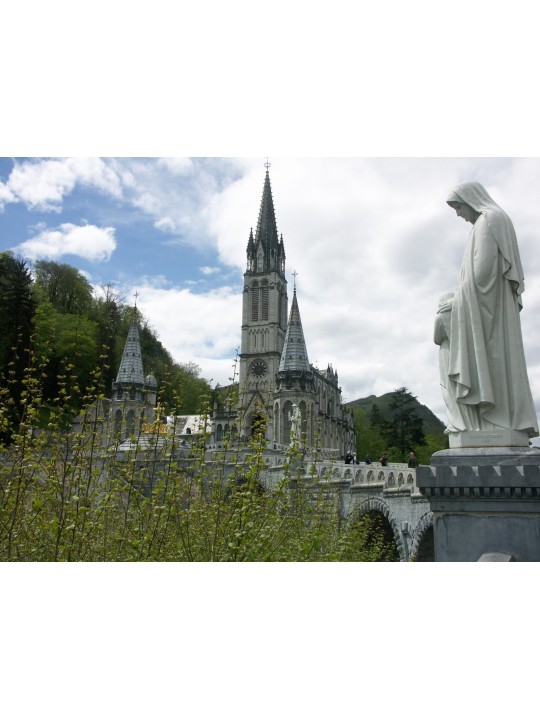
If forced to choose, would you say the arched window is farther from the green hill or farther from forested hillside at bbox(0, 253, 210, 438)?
the green hill

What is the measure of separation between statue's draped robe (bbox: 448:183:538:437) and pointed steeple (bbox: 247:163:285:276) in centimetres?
6389

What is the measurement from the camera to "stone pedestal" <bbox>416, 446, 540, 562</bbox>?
336cm

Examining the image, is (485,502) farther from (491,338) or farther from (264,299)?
(264,299)

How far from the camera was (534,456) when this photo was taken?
344 centimetres

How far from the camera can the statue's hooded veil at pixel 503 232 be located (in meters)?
3.74

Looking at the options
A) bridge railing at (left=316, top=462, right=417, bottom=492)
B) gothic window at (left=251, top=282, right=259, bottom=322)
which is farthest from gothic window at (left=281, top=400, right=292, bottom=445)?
bridge railing at (left=316, top=462, right=417, bottom=492)

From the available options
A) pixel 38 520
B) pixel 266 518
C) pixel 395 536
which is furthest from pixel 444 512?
pixel 395 536

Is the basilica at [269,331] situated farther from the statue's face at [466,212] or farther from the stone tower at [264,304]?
the statue's face at [466,212]

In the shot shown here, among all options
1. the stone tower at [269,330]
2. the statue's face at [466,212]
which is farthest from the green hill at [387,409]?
the statue's face at [466,212]

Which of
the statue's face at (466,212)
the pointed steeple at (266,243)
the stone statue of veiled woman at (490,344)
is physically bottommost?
the stone statue of veiled woman at (490,344)

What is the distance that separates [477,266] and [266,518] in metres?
2.96

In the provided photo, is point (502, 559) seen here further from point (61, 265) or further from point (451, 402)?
point (61, 265)

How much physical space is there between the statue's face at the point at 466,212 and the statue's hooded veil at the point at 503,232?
0.04 meters

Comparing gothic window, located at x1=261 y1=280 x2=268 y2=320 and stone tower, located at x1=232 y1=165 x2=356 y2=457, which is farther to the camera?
gothic window, located at x1=261 y1=280 x2=268 y2=320
